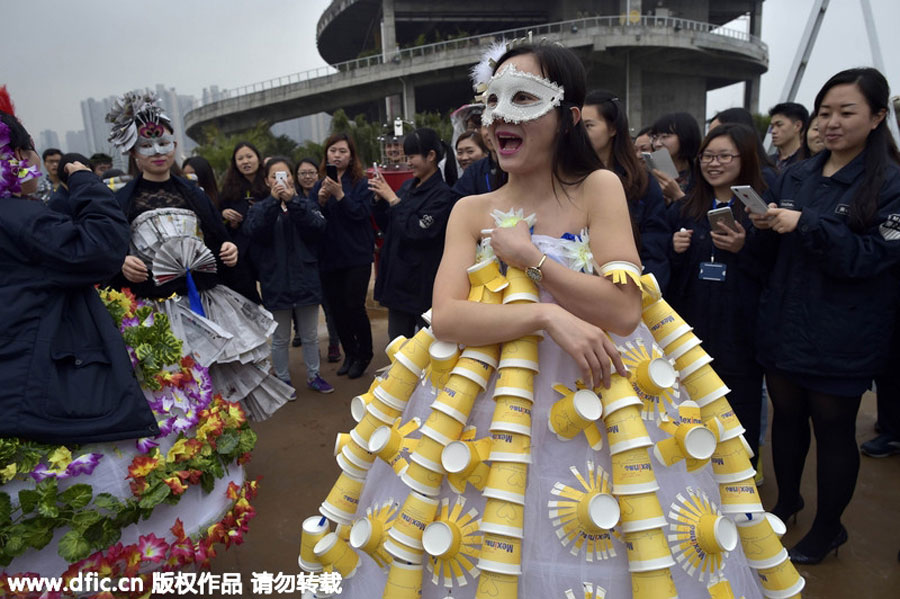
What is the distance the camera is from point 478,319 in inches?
62.2

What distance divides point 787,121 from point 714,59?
125ft

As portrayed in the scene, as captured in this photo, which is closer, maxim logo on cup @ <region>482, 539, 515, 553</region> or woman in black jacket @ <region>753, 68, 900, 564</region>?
maxim logo on cup @ <region>482, 539, 515, 553</region>

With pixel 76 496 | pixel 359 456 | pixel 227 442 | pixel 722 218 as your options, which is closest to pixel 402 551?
pixel 359 456

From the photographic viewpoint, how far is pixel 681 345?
1.75 meters

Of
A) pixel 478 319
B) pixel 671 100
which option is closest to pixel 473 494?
pixel 478 319

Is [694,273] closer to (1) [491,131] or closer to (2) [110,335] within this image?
(1) [491,131]

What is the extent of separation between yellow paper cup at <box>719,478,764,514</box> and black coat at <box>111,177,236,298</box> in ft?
10.2

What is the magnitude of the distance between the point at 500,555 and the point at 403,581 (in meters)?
0.28

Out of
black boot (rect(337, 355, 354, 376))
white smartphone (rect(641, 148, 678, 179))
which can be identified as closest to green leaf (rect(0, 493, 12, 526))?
white smartphone (rect(641, 148, 678, 179))

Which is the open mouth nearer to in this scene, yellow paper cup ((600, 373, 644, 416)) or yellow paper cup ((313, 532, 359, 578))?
yellow paper cup ((600, 373, 644, 416))

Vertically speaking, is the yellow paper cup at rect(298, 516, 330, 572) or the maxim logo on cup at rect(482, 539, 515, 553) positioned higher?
A: the maxim logo on cup at rect(482, 539, 515, 553)

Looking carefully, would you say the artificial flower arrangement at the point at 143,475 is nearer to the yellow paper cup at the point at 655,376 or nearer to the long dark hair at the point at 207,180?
the yellow paper cup at the point at 655,376

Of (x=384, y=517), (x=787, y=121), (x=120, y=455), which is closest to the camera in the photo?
(x=384, y=517)

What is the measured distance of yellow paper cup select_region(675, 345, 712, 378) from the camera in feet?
5.64
